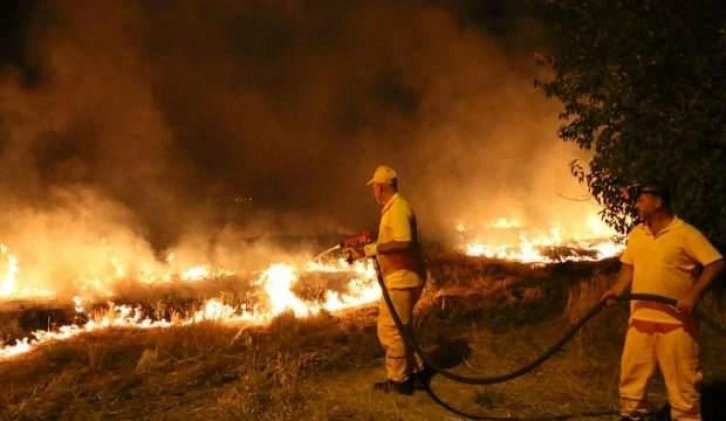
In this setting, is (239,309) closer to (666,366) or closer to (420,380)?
(420,380)

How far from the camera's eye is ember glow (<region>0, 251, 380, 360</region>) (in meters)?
9.54

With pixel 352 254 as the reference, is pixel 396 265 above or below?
below

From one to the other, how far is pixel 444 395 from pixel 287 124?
816 inches

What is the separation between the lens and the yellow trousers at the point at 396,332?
641 centimetres

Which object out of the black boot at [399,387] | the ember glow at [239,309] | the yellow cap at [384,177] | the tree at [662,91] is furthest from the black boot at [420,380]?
the tree at [662,91]

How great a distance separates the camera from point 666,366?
5.11 metres

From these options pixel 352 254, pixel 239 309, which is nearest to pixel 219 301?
pixel 239 309

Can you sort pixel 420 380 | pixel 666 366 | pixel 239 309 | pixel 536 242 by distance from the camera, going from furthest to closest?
pixel 536 242 → pixel 239 309 → pixel 420 380 → pixel 666 366

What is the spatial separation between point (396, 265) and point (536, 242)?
1477cm

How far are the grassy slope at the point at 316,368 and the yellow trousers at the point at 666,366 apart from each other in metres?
1.12

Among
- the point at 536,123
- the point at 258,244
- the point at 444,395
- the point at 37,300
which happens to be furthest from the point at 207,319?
the point at 536,123

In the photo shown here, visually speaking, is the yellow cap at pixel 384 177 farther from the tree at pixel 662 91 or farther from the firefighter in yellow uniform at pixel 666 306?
the tree at pixel 662 91

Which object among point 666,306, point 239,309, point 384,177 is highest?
point 384,177

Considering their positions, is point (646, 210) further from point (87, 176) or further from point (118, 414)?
point (87, 176)
